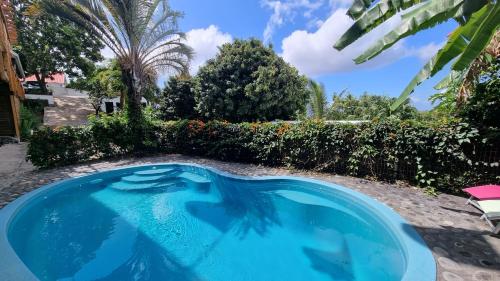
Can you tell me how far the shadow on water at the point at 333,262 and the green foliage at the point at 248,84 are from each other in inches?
438

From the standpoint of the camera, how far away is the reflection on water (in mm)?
4242

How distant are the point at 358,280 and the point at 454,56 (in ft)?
11.4

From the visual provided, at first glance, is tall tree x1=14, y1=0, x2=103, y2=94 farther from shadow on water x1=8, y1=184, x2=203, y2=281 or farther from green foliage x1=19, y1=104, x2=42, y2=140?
shadow on water x1=8, y1=184, x2=203, y2=281

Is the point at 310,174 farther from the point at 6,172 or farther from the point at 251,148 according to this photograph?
the point at 6,172

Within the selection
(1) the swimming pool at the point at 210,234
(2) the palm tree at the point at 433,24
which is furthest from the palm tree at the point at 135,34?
(2) the palm tree at the point at 433,24

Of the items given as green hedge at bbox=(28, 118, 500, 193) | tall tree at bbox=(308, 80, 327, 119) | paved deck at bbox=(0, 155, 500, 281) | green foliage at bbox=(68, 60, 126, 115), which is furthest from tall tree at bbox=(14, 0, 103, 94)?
tall tree at bbox=(308, 80, 327, 119)

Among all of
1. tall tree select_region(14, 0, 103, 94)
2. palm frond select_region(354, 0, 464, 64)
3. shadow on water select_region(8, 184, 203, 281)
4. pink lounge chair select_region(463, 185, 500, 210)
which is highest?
tall tree select_region(14, 0, 103, 94)

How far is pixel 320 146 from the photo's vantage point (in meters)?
8.53

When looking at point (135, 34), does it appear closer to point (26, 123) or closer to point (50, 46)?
point (26, 123)

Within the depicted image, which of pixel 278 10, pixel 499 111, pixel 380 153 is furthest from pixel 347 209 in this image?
pixel 278 10

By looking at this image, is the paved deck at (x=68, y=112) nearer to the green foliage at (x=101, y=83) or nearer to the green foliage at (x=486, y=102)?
the green foliage at (x=101, y=83)

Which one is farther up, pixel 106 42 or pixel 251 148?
pixel 106 42

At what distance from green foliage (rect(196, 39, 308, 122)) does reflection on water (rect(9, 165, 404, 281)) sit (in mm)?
8126

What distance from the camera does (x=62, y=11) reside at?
10.1 metres
